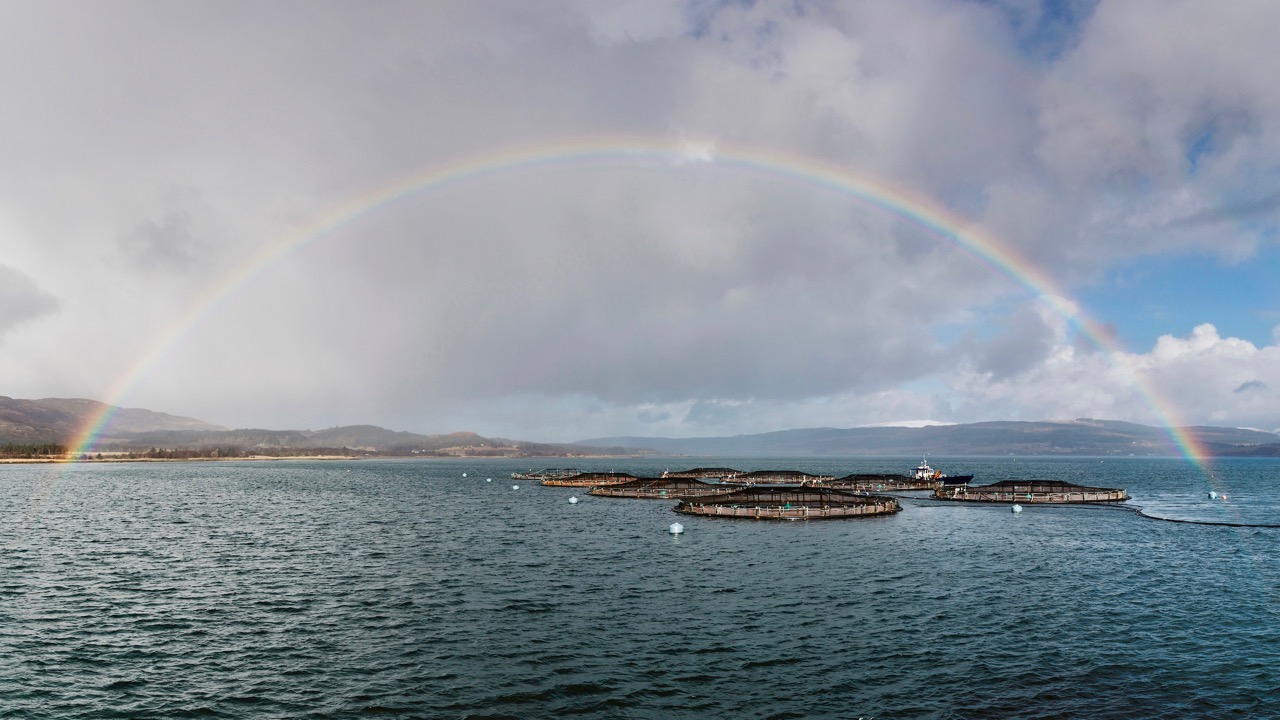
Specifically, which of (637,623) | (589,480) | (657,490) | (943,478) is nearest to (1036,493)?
(943,478)

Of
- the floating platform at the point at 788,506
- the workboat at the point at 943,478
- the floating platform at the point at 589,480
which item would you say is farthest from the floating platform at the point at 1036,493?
the floating platform at the point at 589,480

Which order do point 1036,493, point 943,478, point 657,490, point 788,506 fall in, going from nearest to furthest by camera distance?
point 788,506, point 1036,493, point 657,490, point 943,478

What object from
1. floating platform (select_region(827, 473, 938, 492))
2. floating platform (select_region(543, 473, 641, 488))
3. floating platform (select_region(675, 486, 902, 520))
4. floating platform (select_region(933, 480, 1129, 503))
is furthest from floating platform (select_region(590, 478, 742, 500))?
floating platform (select_region(933, 480, 1129, 503))

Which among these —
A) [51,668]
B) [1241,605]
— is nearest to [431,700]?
[51,668]

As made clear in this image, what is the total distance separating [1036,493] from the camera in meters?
140

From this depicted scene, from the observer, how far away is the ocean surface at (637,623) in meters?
33.6

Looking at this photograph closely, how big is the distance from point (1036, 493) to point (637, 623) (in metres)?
122

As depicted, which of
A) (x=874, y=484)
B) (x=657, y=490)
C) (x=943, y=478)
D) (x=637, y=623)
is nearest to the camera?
(x=637, y=623)

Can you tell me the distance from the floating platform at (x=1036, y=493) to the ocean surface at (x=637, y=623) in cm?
4331

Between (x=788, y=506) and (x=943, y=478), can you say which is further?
(x=943, y=478)

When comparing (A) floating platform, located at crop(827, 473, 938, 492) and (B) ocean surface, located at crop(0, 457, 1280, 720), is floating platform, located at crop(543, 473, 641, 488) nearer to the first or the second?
(A) floating platform, located at crop(827, 473, 938, 492)

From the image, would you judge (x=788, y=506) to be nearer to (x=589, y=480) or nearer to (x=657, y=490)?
(x=657, y=490)

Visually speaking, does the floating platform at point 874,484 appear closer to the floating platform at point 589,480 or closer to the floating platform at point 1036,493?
the floating platform at point 1036,493

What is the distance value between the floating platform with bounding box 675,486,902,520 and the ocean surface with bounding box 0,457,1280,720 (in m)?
14.2
